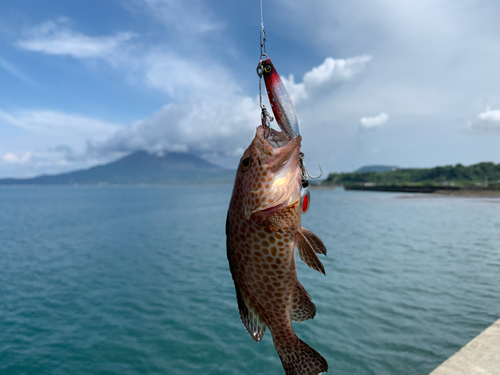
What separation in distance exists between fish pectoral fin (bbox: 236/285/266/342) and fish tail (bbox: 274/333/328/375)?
17 cm

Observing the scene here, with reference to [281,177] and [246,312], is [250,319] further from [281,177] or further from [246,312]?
[281,177]

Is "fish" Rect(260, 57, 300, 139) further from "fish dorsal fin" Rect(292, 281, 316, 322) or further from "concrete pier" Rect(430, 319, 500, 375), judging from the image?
"concrete pier" Rect(430, 319, 500, 375)

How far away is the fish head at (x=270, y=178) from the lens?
2.26 m

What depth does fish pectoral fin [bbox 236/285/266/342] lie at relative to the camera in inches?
104

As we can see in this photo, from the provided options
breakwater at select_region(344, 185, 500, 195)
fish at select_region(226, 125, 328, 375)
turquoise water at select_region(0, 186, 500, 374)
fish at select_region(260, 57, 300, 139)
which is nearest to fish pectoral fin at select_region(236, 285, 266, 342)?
fish at select_region(226, 125, 328, 375)

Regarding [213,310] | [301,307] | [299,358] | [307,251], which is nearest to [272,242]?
[307,251]

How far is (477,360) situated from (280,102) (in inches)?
280

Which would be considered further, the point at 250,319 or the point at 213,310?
the point at 213,310

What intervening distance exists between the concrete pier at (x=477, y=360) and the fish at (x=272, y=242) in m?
5.17

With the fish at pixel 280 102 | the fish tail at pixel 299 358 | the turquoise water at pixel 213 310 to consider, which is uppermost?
the fish at pixel 280 102

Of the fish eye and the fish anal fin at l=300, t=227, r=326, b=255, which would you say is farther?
the fish anal fin at l=300, t=227, r=326, b=255

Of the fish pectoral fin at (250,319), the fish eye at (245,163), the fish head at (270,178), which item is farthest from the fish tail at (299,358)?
the fish eye at (245,163)

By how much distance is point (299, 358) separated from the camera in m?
2.62

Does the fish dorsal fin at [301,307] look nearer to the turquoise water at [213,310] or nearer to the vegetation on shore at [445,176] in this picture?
the turquoise water at [213,310]
